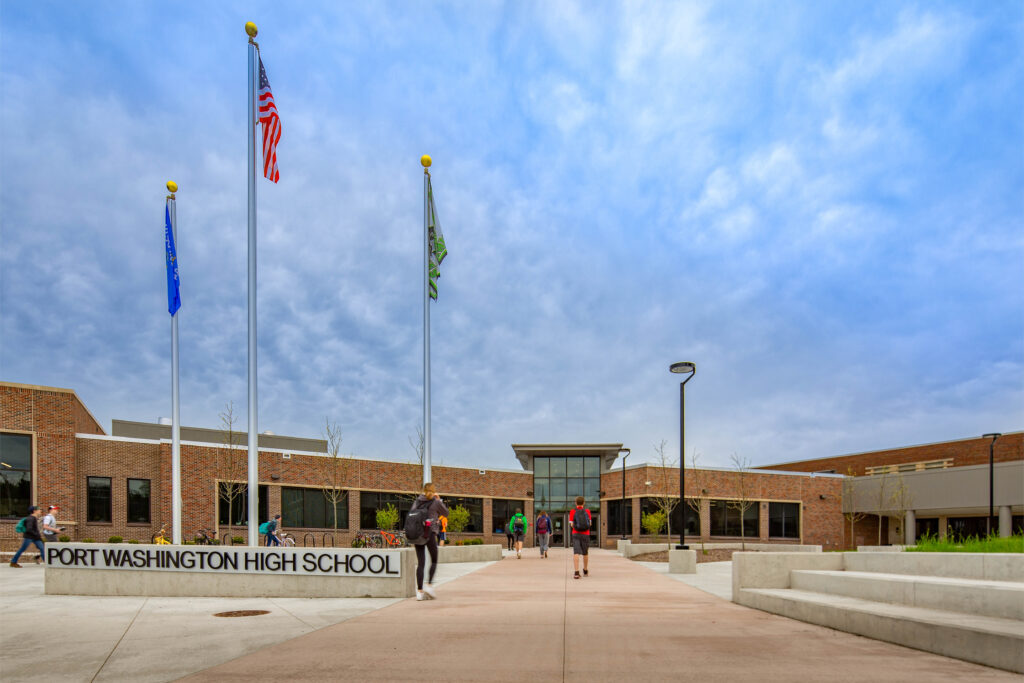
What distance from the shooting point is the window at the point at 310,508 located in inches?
1404

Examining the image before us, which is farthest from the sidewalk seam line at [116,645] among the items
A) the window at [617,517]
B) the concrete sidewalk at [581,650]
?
the window at [617,517]

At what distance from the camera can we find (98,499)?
1172 inches

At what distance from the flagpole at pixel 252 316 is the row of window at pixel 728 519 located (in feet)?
106

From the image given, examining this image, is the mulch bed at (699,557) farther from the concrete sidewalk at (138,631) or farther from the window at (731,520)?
the concrete sidewalk at (138,631)

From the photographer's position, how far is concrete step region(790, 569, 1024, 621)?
6.71m

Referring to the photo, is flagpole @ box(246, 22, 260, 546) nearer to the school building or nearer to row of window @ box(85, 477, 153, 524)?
the school building

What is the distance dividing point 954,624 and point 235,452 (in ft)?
106

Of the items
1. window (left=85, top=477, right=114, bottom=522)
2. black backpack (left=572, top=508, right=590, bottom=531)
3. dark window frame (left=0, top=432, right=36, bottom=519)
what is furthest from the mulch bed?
dark window frame (left=0, top=432, right=36, bottom=519)

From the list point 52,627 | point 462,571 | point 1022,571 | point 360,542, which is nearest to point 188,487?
point 360,542

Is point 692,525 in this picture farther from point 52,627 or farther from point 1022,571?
point 52,627

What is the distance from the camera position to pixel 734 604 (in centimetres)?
1091

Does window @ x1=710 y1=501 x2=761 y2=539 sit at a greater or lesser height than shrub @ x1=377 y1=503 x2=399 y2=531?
lesser

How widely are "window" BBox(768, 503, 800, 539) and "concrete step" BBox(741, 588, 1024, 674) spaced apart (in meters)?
37.6

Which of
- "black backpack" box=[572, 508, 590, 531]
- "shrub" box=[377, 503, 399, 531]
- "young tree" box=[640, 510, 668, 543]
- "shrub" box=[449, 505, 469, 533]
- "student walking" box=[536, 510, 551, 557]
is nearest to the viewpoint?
"black backpack" box=[572, 508, 590, 531]
